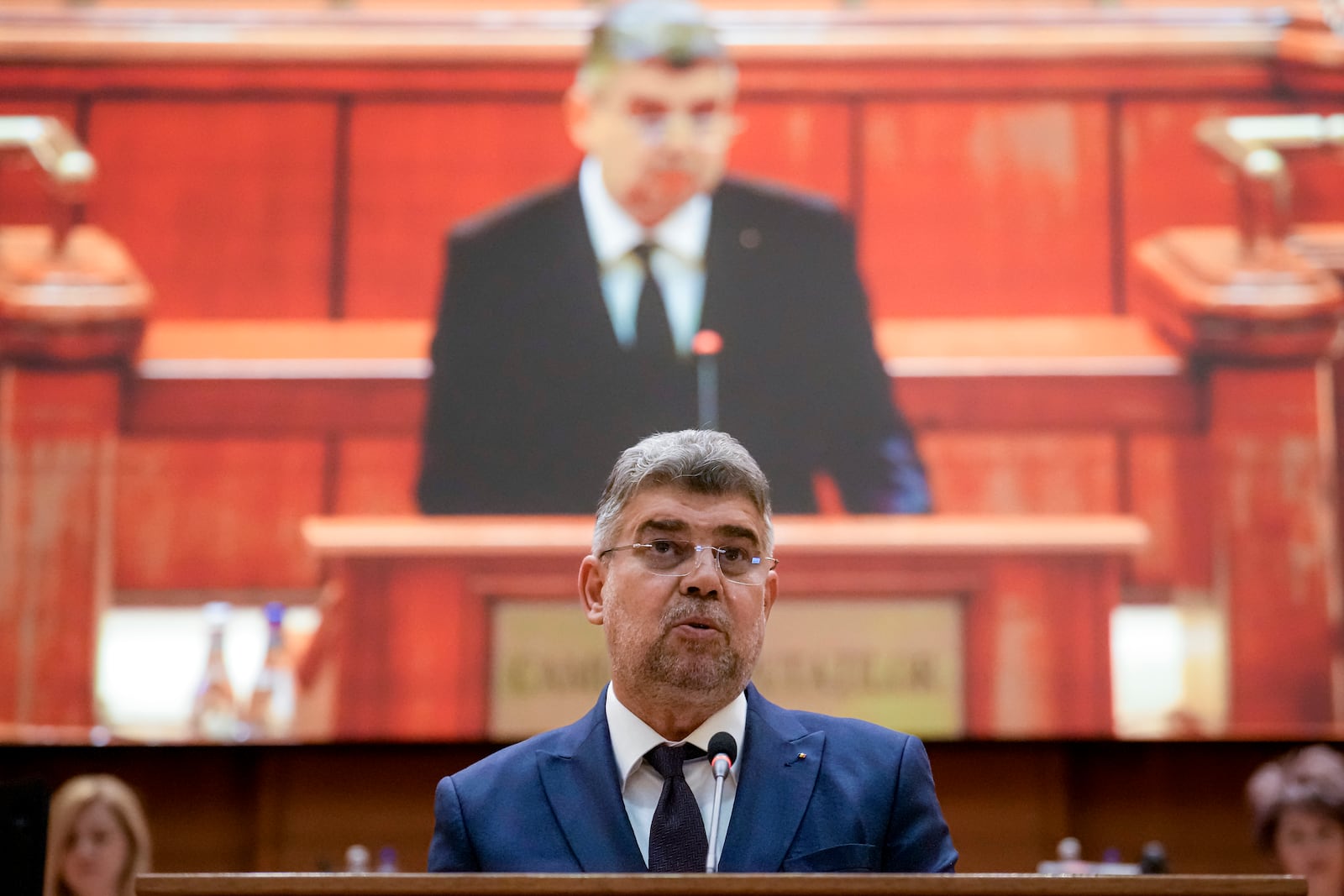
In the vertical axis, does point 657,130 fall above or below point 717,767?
above

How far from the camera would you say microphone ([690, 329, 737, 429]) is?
3.69m

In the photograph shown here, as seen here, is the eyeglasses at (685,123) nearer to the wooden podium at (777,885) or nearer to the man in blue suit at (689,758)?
the man in blue suit at (689,758)

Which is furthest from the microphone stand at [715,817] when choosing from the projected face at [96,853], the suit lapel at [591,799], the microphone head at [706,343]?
the projected face at [96,853]

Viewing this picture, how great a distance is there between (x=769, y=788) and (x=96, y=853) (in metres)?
2.62

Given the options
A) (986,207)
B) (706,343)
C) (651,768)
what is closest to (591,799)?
(651,768)

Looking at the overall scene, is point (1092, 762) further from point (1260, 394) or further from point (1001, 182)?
point (1001, 182)

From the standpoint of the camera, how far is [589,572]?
1.85 metres

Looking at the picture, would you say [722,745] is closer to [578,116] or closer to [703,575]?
[703,575]

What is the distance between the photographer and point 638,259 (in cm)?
380

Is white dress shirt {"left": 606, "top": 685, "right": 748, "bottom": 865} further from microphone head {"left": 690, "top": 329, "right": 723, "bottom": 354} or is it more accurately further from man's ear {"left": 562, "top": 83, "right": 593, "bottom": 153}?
man's ear {"left": 562, "top": 83, "right": 593, "bottom": 153}

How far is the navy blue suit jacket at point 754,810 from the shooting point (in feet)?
5.34

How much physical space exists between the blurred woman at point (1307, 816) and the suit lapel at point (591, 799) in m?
2.36

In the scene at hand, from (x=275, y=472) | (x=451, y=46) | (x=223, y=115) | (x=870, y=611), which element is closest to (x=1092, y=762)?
(x=870, y=611)

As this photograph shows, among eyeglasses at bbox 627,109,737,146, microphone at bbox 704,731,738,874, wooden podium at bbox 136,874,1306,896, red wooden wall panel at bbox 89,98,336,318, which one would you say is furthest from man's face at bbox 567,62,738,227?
wooden podium at bbox 136,874,1306,896
